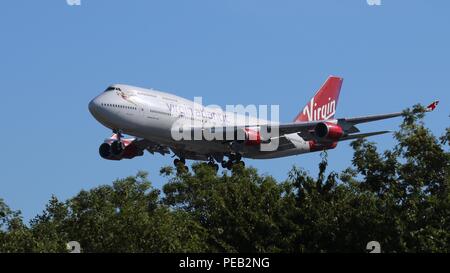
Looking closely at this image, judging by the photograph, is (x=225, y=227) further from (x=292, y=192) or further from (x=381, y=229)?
(x=381, y=229)

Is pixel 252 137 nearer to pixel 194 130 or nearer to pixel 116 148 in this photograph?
pixel 194 130

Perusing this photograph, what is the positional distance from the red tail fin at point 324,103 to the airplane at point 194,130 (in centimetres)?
675

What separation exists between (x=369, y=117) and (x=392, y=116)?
5.22 feet

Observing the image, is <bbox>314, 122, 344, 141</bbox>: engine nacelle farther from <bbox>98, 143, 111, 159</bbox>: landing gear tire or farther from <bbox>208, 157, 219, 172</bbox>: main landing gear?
<bbox>98, 143, 111, 159</bbox>: landing gear tire

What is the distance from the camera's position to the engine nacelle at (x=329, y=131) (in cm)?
6512

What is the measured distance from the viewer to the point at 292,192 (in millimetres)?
47875

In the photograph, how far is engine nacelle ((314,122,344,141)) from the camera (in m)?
65.1

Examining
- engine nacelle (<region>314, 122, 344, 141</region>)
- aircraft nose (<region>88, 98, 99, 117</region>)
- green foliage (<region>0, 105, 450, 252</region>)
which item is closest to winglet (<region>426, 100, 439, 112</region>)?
green foliage (<region>0, 105, 450, 252</region>)

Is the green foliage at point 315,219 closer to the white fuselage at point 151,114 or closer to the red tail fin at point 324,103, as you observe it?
the white fuselage at point 151,114

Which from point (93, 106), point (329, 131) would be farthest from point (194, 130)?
point (329, 131)

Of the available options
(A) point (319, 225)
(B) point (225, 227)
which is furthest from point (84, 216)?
(A) point (319, 225)

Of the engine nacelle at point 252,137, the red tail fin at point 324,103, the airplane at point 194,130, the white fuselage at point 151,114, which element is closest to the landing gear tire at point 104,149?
the airplane at point 194,130
